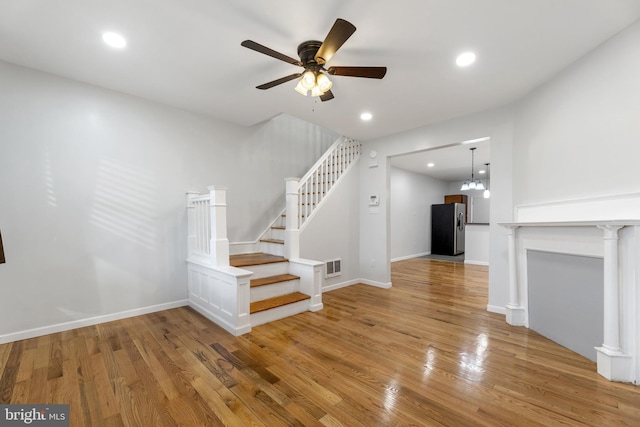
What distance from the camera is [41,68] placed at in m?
2.64

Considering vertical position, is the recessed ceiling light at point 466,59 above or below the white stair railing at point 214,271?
above

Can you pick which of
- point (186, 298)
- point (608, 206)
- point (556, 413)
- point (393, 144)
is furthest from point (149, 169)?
point (608, 206)

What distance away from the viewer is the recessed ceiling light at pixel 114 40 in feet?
6.91

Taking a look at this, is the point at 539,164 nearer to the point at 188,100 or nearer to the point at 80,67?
the point at 188,100

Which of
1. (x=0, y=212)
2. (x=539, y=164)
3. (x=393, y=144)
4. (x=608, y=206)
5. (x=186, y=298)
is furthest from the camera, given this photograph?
(x=393, y=144)

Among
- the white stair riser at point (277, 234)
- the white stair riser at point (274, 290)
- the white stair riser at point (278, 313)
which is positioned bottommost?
the white stair riser at point (278, 313)

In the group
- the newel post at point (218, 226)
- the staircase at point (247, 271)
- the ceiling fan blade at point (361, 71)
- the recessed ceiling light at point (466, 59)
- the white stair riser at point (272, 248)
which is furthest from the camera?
the white stair riser at point (272, 248)

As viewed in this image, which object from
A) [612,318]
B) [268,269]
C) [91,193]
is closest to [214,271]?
[268,269]

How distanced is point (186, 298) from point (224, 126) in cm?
258

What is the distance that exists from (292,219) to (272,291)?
40.5 inches

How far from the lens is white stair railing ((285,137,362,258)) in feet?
12.4

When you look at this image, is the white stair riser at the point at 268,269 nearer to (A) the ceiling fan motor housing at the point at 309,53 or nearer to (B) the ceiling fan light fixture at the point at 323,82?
(B) the ceiling fan light fixture at the point at 323,82

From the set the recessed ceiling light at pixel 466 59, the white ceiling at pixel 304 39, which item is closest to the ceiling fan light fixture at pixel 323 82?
the white ceiling at pixel 304 39

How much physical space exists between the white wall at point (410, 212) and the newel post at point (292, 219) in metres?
4.23
